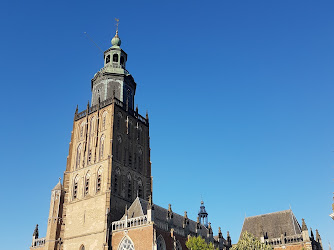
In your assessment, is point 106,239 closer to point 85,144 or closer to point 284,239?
point 85,144

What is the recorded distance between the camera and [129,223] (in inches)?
1688

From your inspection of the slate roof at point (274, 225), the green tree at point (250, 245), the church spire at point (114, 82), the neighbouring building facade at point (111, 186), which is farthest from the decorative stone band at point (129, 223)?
the slate roof at point (274, 225)

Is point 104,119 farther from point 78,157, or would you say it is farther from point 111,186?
point 111,186

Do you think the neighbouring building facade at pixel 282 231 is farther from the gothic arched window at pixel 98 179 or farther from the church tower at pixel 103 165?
the gothic arched window at pixel 98 179

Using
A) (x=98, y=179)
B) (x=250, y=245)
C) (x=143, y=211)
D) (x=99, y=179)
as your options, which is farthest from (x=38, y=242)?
(x=250, y=245)

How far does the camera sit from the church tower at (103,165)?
152 ft

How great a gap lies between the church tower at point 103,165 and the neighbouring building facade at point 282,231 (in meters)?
20.5

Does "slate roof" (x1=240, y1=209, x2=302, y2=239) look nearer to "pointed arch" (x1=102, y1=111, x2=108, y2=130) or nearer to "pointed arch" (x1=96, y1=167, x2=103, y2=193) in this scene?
"pointed arch" (x1=96, y1=167, x2=103, y2=193)

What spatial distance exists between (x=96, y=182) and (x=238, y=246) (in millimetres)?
20399

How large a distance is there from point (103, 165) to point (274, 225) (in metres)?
30.3

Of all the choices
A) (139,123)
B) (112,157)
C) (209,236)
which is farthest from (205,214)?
(112,157)

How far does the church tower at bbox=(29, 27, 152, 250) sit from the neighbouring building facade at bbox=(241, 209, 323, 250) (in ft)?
67.3

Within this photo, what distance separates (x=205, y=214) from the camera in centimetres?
7488

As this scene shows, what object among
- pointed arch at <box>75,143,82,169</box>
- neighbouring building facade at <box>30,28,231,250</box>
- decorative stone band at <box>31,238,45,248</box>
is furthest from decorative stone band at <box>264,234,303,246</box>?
decorative stone band at <box>31,238,45,248</box>
